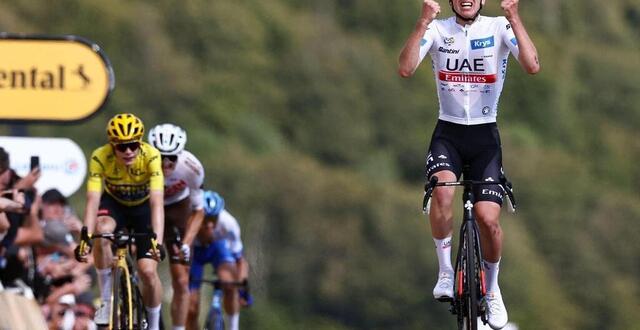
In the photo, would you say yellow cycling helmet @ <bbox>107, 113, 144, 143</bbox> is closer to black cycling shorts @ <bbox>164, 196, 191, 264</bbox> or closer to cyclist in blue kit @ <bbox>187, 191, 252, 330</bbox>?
black cycling shorts @ <bbox>164, 196, 191, 264</bbox>

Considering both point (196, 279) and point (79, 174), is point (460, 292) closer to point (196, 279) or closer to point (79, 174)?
point (196, 279)

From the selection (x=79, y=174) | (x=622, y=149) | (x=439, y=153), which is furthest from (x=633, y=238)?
(x=439, y=153)

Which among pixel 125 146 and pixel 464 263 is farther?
pixel 125 146

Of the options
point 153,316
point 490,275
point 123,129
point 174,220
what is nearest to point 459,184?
point 490,275

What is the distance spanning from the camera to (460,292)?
14.6 metres

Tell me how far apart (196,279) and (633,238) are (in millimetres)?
75888

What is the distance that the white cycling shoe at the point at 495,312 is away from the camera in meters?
14.7

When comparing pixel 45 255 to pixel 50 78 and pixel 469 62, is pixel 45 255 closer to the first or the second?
pixel 50 78

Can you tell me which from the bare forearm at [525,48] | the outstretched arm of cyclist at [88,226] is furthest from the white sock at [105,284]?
the bare forearm at [525,48]

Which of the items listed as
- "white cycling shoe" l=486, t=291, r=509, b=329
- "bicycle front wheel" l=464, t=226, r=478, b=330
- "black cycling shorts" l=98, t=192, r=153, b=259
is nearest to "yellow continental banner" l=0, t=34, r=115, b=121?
"black cycling shorts" l=98, t=192, r=153, b=259

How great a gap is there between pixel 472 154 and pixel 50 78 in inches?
384

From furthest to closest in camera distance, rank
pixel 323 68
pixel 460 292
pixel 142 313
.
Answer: pixel 323 68 < pixel 142 313 < pixel 460 292

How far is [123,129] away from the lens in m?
15.9

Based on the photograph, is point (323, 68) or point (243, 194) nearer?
point (243, 194)
